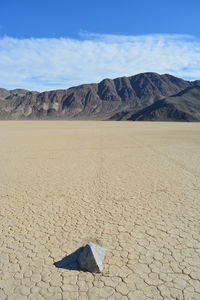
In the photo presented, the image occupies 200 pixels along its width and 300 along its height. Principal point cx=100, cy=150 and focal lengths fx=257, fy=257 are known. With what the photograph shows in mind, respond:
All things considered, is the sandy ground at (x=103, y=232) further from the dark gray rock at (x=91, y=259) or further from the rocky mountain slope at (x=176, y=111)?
the rocky mountain slope at (x=176, y=111)

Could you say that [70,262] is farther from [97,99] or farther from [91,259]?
[97,99]

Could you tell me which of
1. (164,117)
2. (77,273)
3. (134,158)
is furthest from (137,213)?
(164,117)

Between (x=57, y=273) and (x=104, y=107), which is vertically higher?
(x=104, y=107)

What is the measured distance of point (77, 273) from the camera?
3.84 meters

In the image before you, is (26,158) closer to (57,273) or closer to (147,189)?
(147,189)

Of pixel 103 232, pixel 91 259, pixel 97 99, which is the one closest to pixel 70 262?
pixel 91 259

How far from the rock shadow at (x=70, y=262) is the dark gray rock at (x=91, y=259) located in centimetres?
11

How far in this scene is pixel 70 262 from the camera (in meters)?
4.11

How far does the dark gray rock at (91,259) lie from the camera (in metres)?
3.83

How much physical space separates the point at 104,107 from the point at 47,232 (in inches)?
5201

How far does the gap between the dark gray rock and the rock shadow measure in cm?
11

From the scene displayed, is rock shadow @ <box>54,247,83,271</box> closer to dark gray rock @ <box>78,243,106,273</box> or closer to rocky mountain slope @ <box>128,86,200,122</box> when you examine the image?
dark gray rock @ <box>78,243,106,273</box>

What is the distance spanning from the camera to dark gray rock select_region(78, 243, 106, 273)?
3834mm

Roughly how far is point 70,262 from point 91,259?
1.47 ft
